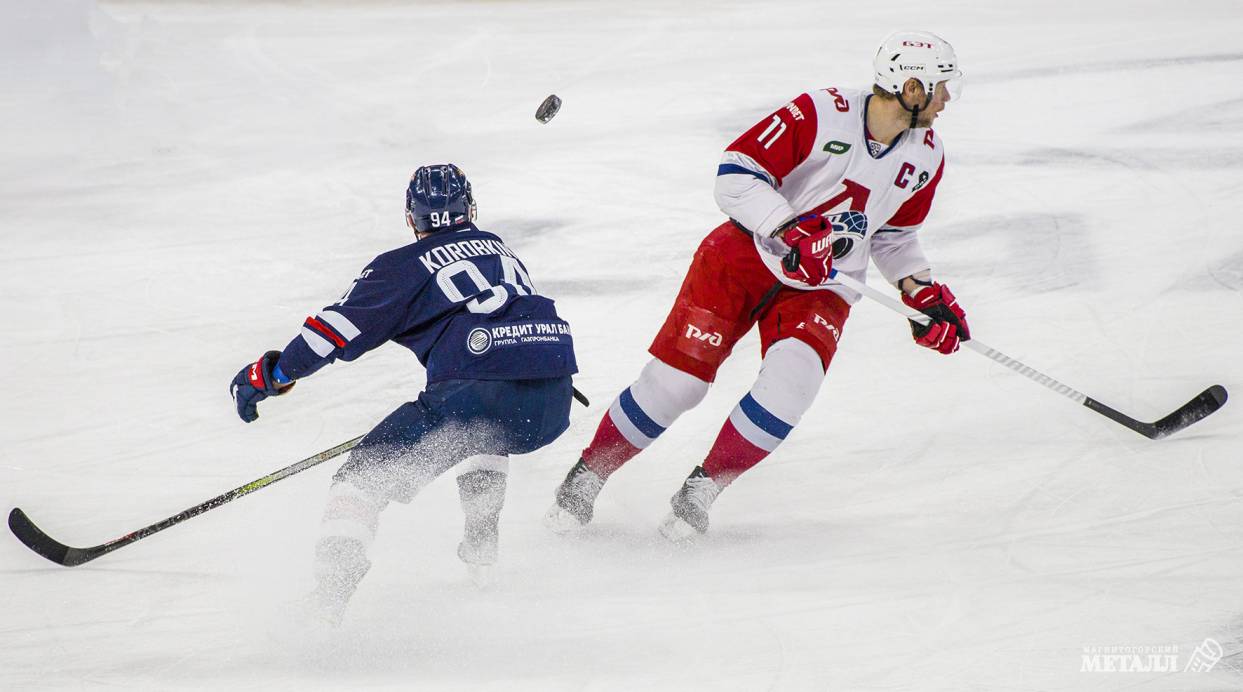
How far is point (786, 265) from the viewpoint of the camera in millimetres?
2707

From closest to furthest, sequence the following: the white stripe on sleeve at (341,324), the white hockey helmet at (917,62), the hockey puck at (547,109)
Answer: the white stripe on sleeve at (341,324)
the white hockey helmet at (917,62)
the hockey puck at (547,109)

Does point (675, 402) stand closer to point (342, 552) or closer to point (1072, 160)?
point (342, 552)

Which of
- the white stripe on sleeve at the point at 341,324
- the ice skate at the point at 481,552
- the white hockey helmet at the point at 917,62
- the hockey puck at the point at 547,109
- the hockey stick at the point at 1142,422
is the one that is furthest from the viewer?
the hockey puck at the point at 547,109

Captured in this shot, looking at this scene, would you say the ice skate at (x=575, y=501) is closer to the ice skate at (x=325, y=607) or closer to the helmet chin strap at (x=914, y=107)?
the ice skate at (x=325, y=607)

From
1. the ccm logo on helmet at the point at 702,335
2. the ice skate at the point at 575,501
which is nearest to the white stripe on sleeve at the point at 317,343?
the ice skate at the point at 575,501

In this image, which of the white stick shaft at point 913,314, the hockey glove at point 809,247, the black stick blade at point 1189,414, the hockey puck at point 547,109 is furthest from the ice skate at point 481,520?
the hockey puck at point 547,109

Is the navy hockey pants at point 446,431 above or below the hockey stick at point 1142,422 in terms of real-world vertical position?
above

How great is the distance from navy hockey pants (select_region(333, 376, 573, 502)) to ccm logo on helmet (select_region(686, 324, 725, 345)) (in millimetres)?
386

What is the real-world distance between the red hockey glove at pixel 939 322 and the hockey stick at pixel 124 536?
134 centimetres

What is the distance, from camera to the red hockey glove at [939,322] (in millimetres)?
2869

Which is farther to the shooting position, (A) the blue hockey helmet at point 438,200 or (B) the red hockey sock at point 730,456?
(B) the red hockey sock at point 730,456

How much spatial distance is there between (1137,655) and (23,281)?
3.78m

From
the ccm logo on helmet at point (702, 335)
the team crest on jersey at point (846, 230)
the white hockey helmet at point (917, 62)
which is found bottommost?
the ccm logo on helmet at point (702, 335)

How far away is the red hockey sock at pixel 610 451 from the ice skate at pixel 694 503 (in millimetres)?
166
